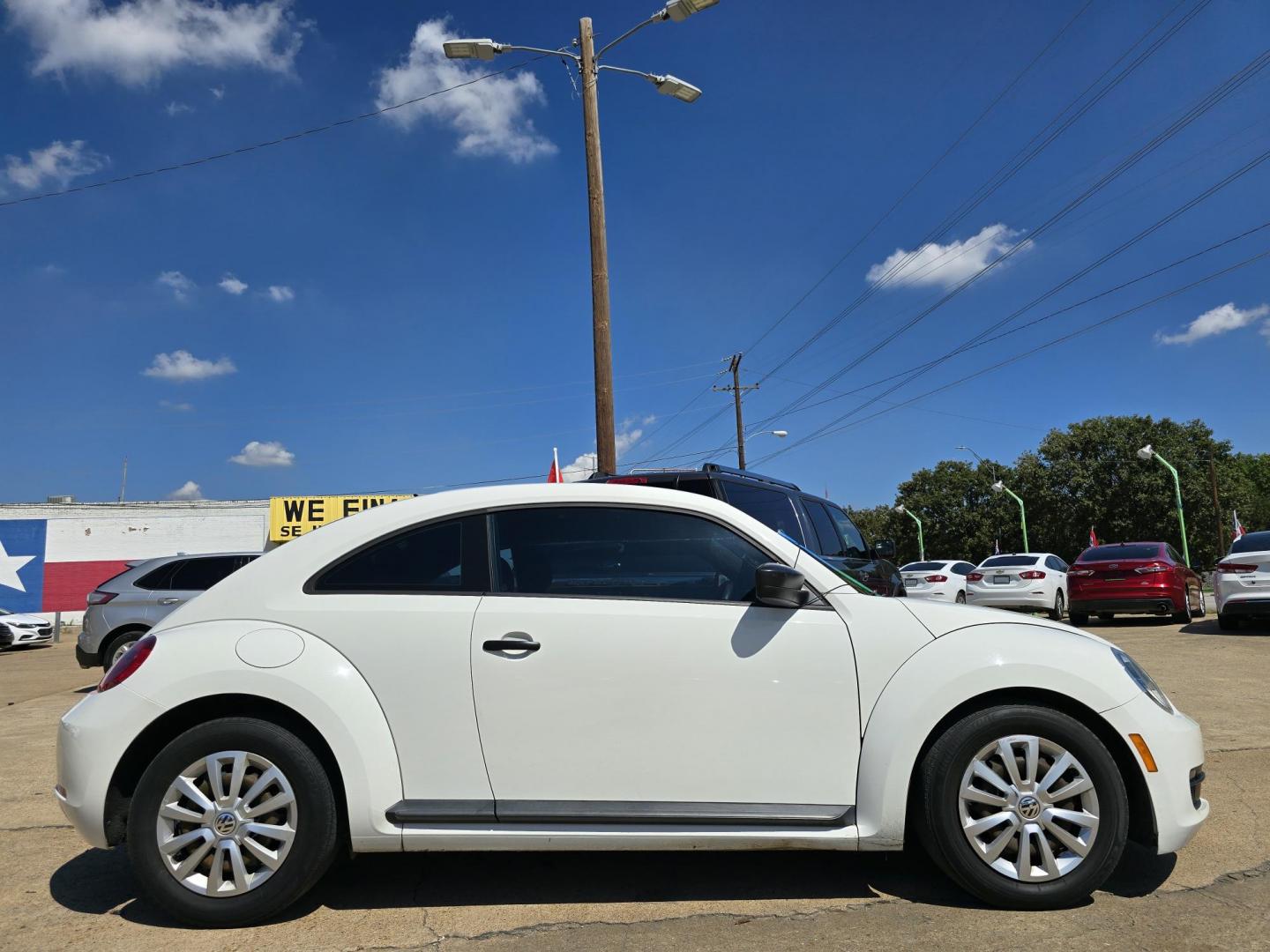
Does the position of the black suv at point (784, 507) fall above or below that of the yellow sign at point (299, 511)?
below

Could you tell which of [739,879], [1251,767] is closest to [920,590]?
[1251,767]

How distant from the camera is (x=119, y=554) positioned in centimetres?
2789

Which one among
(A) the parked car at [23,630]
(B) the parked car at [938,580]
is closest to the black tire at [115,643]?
(A) the parked car at [23,630]

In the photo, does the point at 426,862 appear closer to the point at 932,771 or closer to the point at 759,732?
the point at 759,732

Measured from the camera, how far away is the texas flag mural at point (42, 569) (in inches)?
1074

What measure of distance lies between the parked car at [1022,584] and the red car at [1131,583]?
9.07 ft

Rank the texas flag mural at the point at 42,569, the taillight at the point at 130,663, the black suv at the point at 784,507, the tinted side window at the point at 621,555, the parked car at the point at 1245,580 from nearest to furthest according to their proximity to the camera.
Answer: the taillight at the point at 130,663 → the tinted side window at the point at 621,555 → the black suv at the point at 784,507 → the parked car at the point at 1245,580 → the texas flag mural at the point at 42,569

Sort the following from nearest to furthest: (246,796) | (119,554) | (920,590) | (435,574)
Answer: (246,796), (435,574), (920,590), (119,554)

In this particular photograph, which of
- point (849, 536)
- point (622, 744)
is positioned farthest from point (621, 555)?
point (849, 536)

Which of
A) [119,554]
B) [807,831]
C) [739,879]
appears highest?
[119,554]

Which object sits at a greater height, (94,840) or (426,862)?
(94,840)

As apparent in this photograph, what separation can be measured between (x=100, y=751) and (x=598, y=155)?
1009 centimetres

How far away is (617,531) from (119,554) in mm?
29261

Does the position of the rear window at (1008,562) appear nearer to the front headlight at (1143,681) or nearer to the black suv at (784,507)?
the black suv at (784,507)
